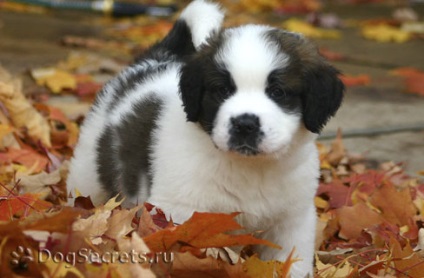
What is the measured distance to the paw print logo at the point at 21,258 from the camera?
250 cm

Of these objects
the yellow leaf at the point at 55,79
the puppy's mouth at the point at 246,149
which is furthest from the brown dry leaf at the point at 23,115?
the puppy's mouth at the point at 246,149

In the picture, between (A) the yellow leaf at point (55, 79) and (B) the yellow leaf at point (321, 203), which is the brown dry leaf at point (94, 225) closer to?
(B) the yellow leaf at point (321, 203)

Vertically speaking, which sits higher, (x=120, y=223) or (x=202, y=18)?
(x=202, y=18)

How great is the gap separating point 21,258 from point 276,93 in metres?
1.14

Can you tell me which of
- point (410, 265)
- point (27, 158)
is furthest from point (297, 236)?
point (27, 158)

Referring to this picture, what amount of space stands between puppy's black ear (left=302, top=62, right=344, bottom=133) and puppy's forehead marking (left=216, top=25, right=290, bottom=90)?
0.52 ft

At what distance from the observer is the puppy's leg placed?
344 centimetres

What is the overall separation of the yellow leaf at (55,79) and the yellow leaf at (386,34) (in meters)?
4.60

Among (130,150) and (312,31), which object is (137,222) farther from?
(312,31)

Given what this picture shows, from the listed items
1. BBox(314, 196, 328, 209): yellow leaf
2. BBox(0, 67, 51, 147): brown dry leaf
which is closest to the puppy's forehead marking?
BBox(314, 196, 328, 209): yellow leaf

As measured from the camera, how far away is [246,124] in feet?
9.75

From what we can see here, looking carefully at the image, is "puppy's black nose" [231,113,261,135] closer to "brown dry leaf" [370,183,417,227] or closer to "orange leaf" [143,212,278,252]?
"orange leaf" [143,212,278,252]

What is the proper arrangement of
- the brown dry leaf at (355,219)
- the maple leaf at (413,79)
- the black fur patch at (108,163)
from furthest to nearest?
the maple leaf at (413,79), the brown dry leaf at (355,219), the black fur patch at (108,163)

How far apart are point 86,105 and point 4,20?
4.98 m
